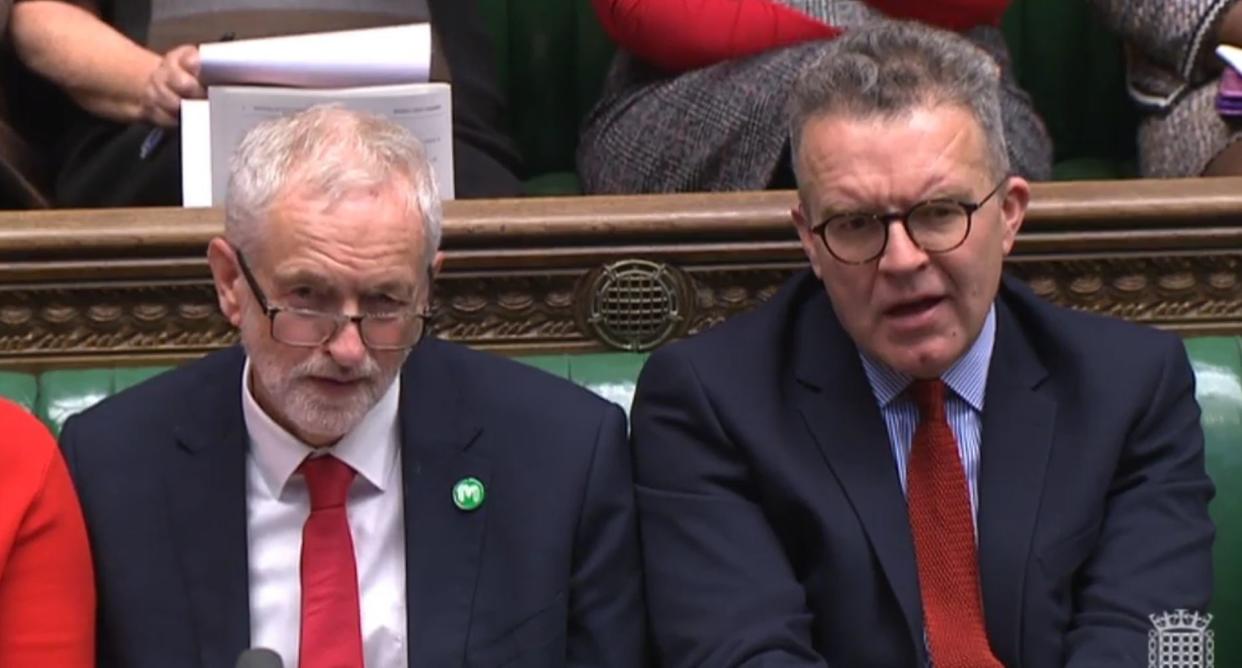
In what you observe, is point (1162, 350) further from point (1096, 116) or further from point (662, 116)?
point (1096, 116)

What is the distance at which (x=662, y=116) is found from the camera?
7.14 feet

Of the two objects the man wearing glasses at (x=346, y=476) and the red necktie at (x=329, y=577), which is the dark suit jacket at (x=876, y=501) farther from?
the red necktie at (x=329, y=577)

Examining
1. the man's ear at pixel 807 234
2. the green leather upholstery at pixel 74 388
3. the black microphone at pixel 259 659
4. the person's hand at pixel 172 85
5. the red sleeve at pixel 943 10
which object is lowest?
the green leather upholstery at pixel 74 388

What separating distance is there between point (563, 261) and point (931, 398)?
1.54 ft

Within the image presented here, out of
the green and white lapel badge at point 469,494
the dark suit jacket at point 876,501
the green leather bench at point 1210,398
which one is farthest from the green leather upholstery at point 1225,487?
the green and white lapel badge at point 469,494

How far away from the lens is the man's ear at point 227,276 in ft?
5.10

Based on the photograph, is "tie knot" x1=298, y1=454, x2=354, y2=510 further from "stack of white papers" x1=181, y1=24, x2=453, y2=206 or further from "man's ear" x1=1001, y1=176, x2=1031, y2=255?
"man's ear" x1=1001, y1=176, x2=1031, y2=255

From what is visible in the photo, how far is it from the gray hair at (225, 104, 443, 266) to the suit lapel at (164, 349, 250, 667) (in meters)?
0.16

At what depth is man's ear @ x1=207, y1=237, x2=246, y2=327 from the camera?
1554 mm

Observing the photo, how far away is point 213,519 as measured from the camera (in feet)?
5.25

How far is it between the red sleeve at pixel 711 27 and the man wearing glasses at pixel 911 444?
499 millimetres

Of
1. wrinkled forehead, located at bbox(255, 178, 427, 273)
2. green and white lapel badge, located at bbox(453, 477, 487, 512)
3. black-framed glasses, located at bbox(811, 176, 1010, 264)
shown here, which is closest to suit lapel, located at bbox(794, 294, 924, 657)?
black-framed glasses, located at bbox(811, 176, 1010, 264)

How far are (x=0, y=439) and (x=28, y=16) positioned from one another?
0.80m

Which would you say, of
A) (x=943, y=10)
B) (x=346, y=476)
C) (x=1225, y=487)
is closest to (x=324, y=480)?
(x=346, y=476)
